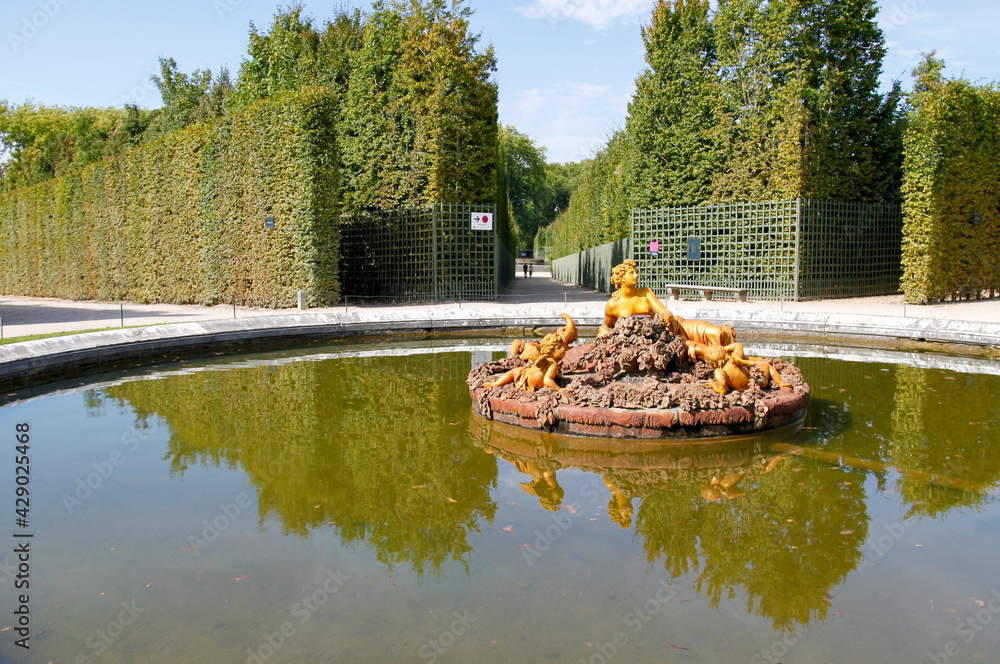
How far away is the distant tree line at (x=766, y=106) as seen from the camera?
1897cm

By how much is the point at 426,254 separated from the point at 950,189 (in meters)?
13.2

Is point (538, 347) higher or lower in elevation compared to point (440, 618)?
higher

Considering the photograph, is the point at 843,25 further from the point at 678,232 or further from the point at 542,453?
the point at 542,453

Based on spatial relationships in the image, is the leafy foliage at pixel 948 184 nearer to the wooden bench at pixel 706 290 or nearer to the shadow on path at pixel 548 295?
the wooden bench at pixel 706 290

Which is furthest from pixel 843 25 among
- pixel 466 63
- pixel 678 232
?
pixel 466 63

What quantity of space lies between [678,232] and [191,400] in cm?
1611

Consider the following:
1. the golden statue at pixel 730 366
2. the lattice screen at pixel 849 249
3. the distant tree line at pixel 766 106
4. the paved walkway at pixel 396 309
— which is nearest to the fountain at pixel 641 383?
the golden statue at pixel 730 366

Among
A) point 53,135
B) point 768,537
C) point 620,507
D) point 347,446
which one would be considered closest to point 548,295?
point 347,446

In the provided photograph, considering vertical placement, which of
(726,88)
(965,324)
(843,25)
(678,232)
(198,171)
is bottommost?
(965,324)

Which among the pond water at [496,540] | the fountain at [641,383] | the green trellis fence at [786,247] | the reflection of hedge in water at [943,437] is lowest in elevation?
the pond water at [496,540]

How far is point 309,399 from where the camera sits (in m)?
8.47

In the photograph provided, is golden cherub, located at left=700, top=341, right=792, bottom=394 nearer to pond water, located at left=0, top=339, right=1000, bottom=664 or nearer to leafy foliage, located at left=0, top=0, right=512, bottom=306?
pond water, located at left=0, top=339, right=1000, bottom=664

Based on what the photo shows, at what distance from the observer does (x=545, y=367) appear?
7254 mm

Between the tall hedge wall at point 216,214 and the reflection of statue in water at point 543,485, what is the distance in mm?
13026
